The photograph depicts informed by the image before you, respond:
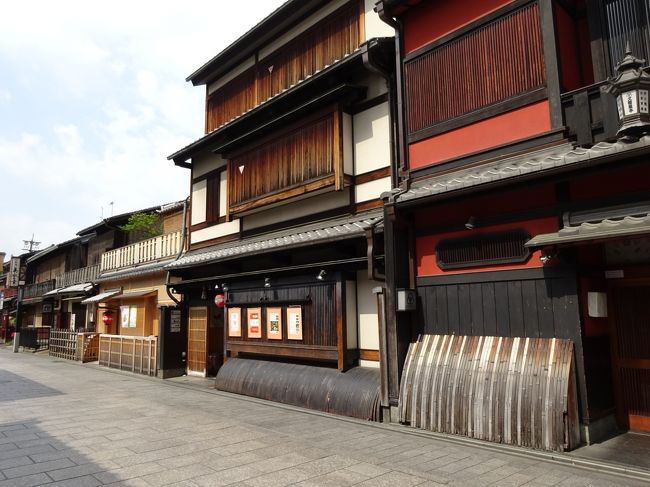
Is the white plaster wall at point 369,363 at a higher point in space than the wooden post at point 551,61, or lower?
lower

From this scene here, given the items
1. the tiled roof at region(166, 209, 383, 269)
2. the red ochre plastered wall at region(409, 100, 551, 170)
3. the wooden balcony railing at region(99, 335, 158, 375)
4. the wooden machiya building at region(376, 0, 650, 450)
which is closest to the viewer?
the wooden machiya building at region(376, 0, 650, 450)

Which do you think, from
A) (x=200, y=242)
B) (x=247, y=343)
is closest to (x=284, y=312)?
(x=247, y=343)

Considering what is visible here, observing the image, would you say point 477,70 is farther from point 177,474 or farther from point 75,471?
point 75,471

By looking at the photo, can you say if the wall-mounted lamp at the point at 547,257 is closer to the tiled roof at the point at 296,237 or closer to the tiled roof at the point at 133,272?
the tiled roof at the point at 296,237

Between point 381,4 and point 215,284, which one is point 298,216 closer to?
point 215,284

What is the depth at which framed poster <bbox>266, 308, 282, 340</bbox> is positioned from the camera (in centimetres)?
1164

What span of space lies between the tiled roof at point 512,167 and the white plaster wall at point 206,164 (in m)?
9.20

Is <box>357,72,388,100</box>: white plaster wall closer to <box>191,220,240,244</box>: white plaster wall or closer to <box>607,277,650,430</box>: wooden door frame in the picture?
<box>607,277,650,430</box>: wooden door frame

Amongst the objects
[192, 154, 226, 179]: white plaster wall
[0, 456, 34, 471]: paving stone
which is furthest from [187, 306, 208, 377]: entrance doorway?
[0, 456, 34, 471]: paving stone

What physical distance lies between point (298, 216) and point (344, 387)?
4906mm

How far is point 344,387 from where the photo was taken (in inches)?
372

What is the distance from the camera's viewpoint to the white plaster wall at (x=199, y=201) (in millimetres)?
16703

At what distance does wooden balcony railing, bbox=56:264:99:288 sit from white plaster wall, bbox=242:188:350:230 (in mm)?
16376

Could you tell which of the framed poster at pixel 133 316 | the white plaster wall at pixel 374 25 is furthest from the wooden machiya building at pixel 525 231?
the framed poster at pixel 133 316
